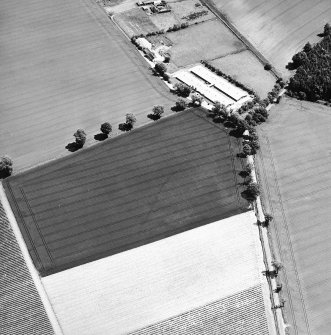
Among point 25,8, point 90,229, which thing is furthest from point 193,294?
point 25,8

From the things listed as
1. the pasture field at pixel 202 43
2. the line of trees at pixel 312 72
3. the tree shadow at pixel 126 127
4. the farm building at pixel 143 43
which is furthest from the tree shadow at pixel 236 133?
the farm building at pixel 143 43

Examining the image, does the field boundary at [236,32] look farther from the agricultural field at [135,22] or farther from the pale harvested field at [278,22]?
the agricultural field at [135,22]

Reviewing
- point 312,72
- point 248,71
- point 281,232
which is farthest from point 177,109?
point 281,232

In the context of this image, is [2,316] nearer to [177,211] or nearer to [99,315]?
[99,315]

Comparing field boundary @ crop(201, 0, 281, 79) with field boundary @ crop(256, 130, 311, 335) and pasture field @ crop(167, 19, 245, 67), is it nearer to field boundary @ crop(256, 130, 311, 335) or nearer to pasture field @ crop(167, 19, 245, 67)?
pasture field @ crop(167, 19, 245, 67)

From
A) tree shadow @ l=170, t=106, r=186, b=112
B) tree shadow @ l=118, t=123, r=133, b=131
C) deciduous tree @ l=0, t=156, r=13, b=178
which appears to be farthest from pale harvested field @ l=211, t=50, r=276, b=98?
deciduous tree @ l=0, t=156, r=13, b=178
